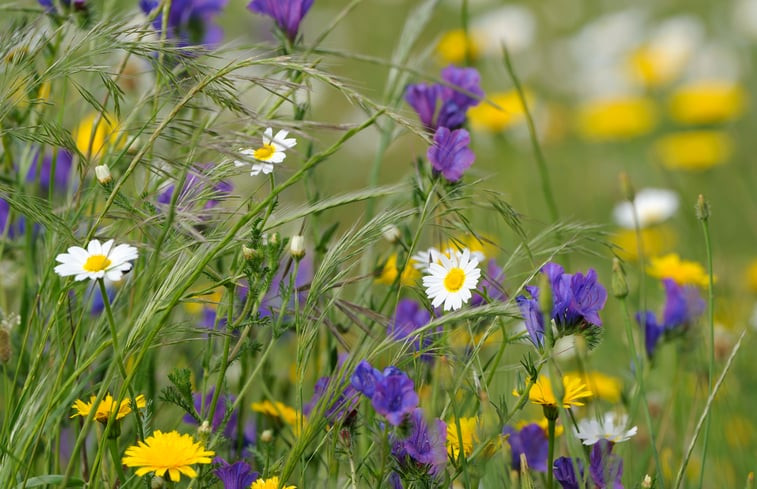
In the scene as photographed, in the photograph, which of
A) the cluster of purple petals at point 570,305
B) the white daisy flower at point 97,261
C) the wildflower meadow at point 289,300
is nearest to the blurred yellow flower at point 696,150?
the wildflower meadow at point 289,300

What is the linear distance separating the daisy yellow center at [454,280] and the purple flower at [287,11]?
0.41 m

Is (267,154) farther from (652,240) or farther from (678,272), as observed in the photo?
(652,240)

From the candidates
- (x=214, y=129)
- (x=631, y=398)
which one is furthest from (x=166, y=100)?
(x=631, y=398)

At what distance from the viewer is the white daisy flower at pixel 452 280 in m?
0.99

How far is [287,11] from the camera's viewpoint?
125cm

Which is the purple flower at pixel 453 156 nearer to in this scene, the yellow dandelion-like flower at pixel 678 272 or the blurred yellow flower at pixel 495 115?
the yellow dandelion-like flower at pixel 678 272

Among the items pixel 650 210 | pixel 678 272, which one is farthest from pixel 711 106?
pixel 678 272

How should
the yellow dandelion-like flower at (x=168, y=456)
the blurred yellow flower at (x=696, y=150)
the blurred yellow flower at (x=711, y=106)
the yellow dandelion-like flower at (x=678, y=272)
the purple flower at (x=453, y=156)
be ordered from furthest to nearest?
the blurred yellow flower at (x=711, y=106) < the blurred yellow flower at (x=696, y=150) < the yellow dandelion-like flower at (x=678, y=272) < the purple flower at (x=453, y=156) < the yellow dandelion-like flower at (x=168, y=456)

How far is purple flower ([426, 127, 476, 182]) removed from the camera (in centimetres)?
109

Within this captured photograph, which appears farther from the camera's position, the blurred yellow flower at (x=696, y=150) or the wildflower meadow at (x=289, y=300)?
the blurred yellow flower at (x=696, y=150)

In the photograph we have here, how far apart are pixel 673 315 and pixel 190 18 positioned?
84cm

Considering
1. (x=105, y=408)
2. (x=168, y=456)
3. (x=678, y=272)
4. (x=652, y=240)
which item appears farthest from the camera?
(x=652, y=240)

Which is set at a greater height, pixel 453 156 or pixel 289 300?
pixel 453 156

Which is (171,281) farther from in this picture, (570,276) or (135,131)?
(570,276)
